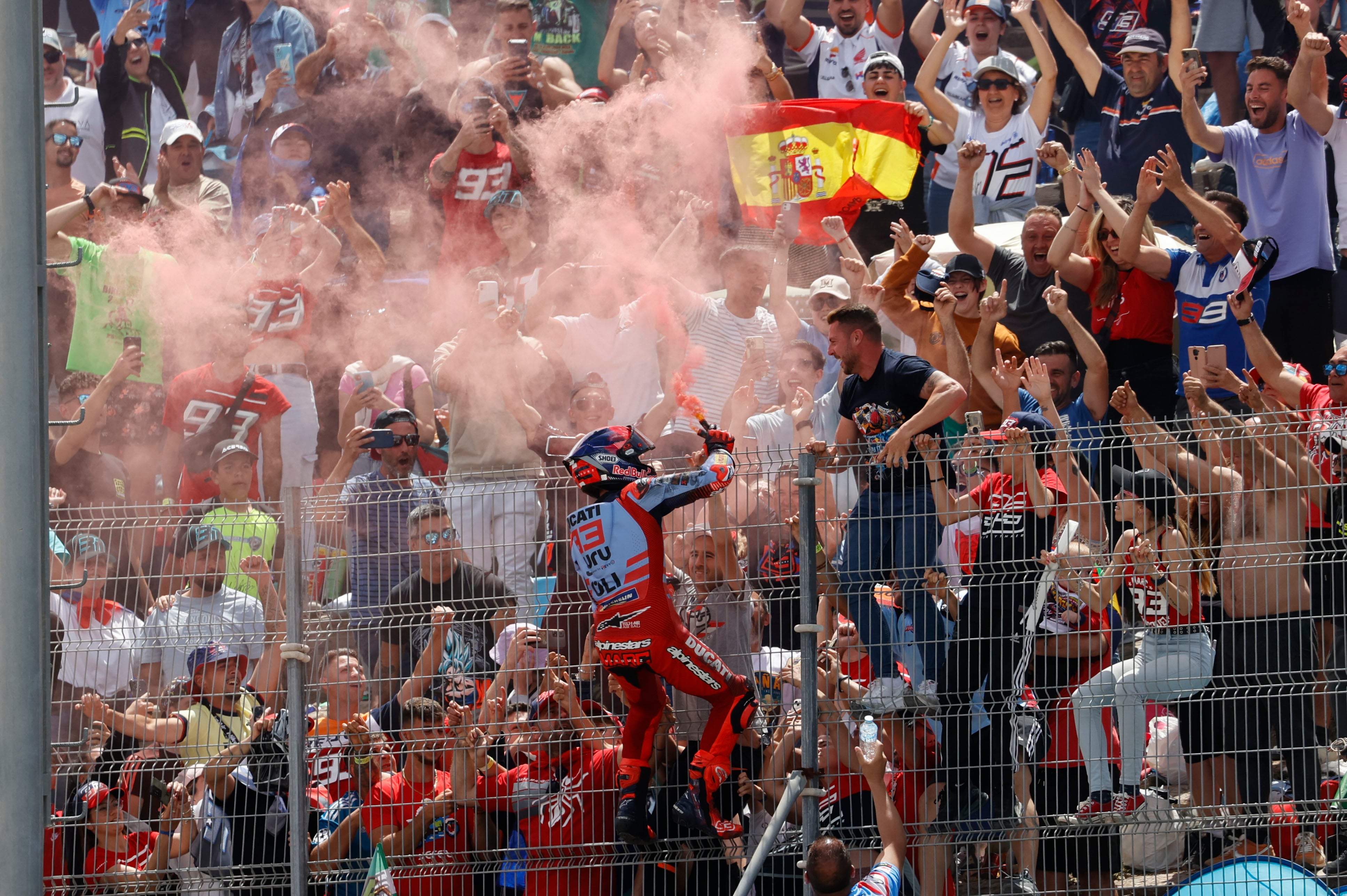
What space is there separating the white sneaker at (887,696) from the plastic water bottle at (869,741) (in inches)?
2.7

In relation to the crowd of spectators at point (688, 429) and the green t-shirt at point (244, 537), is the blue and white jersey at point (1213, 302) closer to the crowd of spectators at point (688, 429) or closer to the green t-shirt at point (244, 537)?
the crowd of spectators at point (688, 429)

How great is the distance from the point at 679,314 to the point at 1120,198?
118 inches

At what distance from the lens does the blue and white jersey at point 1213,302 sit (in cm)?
906

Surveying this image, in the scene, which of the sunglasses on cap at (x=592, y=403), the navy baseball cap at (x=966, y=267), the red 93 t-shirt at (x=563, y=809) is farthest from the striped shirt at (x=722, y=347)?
the red 93 t-shirt at (x=563, y=809)

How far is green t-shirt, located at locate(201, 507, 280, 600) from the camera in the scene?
6820mm

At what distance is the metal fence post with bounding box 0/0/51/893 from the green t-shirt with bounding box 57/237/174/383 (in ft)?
18.7

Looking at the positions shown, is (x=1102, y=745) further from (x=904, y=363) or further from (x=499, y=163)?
(x=499, y=163)

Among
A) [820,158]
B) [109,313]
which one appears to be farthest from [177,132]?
[820,158]

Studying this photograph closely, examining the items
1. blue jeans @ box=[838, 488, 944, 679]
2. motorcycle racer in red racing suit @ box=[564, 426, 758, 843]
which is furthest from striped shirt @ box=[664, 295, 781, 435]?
blue jeans @ box=[838, 488, 944, 679]

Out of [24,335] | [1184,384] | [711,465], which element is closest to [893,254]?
[1184,384]

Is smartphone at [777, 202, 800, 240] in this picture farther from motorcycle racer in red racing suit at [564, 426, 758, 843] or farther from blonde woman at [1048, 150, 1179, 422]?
motorcycle racer in red racing suit at [564, 426, 758, 843]

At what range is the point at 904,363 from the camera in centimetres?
743

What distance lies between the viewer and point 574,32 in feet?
42.0

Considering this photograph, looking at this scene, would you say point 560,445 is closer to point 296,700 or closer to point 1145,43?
point 296,700
